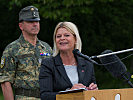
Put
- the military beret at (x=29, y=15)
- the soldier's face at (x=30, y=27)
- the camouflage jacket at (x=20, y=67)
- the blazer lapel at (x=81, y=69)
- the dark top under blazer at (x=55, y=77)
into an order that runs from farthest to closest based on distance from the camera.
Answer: the military beret at (x=29, y=15) → the soldier's face at (x=30, y=27) → the camouflage jacket at (x=20, y=67) → the blazer lapel at (x=81, y=69) → the dark top under blazer at (x=55, y=77)

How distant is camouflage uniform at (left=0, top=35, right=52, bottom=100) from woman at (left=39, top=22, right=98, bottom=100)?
37.6 inches

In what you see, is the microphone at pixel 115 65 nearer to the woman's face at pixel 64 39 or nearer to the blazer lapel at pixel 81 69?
the blazer lapel at pixel 81 69

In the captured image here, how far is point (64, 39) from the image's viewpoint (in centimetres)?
395

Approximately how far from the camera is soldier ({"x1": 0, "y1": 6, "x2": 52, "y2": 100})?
16.0ft

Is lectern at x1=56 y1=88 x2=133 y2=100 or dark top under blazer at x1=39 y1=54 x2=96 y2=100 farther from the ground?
dark top under blazer at x1=39 y1=54 x2=96 y2=100

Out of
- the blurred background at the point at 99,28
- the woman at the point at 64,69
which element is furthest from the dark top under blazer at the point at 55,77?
the blurred background at the point at 99,28

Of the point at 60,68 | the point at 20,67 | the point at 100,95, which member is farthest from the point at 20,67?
the point at 100,95

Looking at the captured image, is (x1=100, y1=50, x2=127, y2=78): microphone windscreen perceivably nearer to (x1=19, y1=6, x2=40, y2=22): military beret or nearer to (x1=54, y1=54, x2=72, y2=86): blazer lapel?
(x1=54, y1=54, x2=72, y2=86): blazer lapel

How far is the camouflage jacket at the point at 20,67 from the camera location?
16.0 ft

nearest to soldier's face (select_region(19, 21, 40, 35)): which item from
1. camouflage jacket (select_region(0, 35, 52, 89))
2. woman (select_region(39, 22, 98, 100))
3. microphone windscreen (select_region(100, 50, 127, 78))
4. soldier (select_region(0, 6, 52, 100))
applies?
soldier (select_region(0, 6, 52, 100))

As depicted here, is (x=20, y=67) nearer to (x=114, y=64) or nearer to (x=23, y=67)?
(x=23, y=67)

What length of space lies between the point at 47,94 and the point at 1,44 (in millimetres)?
12185

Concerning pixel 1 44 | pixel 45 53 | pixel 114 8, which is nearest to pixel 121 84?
pixel 114 8

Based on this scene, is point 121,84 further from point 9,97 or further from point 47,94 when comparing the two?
point 47,94
